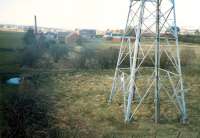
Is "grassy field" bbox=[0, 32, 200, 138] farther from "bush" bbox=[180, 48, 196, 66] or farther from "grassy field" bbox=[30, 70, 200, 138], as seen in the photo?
"bush" bbox=[180, 48, 196, 66]

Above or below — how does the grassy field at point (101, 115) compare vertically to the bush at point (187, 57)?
below

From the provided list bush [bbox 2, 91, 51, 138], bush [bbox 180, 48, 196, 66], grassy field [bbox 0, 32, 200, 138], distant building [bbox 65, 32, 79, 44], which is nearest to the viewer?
bush [bbox 2, 91, 51, 138]

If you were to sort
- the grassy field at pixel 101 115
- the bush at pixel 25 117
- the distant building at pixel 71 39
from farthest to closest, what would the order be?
1. the distant building at pixel 71 39
2. the grassy field at pixel 101 115
3. the bush at pixel 25 117

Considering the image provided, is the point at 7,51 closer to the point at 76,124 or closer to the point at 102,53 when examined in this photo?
the point at 102,53

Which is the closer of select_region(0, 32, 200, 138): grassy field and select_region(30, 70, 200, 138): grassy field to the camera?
select_region(0, 32, 200, 138): grassy field

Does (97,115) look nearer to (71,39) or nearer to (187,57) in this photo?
(187,57)

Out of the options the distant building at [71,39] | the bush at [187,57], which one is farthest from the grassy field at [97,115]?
the distant building at [71,39]

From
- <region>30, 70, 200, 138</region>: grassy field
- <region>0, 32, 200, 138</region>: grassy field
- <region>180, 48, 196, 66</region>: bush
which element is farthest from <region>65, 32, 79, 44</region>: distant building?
<region>30, 70, 200, 138</region>: grassy field

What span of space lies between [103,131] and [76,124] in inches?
45.5

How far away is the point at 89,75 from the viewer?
74.4 feet

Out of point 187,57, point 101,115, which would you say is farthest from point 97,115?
point 187,57

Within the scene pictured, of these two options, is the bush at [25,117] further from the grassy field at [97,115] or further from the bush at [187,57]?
the bush at [187,57]

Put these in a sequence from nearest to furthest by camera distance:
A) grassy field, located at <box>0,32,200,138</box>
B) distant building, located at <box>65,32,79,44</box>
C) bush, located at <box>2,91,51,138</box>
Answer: bush, located at <box>2,91,51,138</box>, grassy field, located at <box>0,32,200,138</box>, distant building, located at <box>65,32,79,44</box>

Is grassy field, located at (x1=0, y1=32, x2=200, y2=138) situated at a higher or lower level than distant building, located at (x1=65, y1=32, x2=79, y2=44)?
lower
